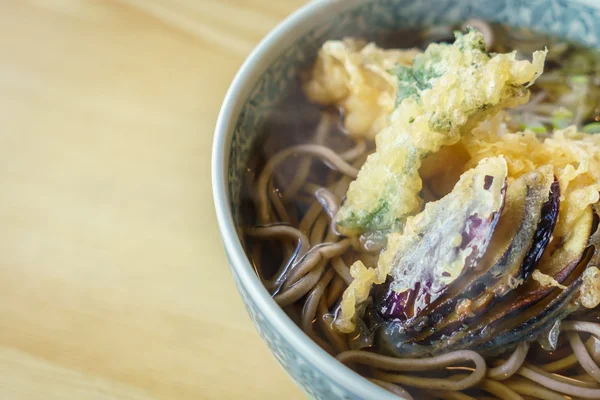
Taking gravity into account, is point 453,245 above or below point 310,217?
above

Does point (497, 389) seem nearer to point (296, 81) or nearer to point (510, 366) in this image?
point (510, 366)

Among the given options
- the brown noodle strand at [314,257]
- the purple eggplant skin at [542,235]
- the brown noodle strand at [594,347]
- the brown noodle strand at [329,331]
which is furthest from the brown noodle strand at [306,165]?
the brown noodle strand at [594,347]

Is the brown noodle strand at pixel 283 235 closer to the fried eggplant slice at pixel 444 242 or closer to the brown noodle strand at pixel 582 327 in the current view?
the fried eggplant slice at pixel 444 242

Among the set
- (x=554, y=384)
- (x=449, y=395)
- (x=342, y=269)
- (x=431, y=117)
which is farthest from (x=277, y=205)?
(x=554, y=384)

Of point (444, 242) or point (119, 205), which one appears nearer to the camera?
point (444, 242)

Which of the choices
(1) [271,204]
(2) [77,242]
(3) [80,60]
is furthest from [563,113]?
(3) [80,60]

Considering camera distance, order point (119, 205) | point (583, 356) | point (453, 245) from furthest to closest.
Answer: point (119, 205) < point (583, 356) < point (453, 245)
